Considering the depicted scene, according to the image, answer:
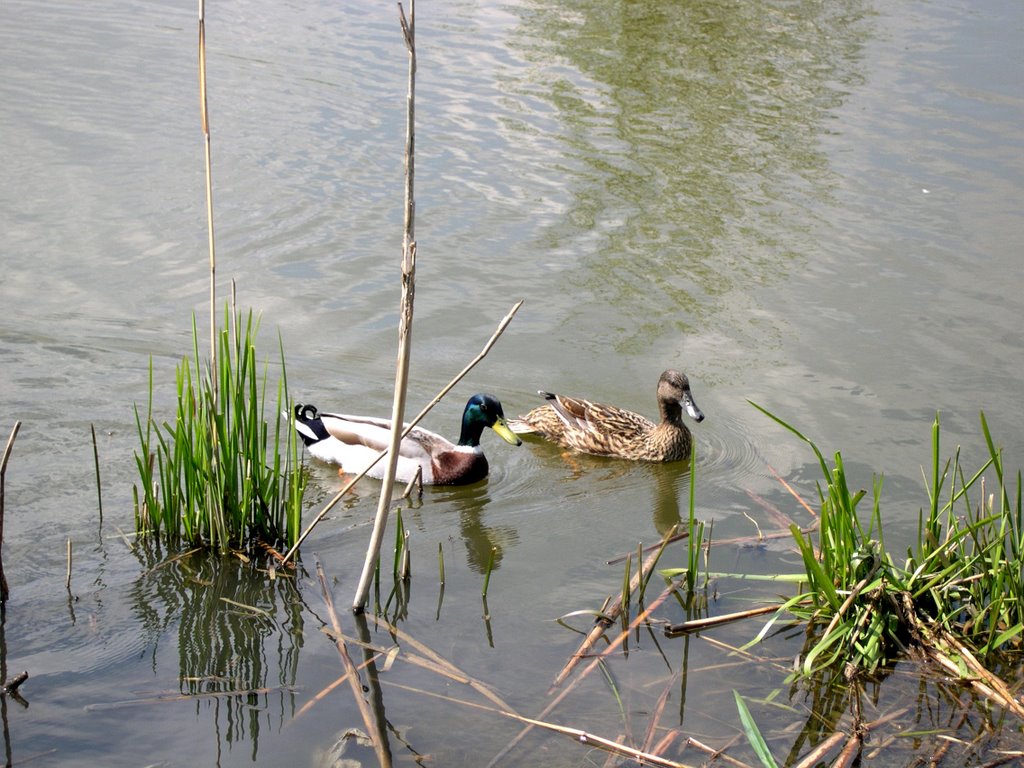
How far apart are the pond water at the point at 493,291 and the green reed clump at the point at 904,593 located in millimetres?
247

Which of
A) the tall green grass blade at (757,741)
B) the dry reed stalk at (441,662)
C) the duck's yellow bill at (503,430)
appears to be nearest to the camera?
the tall green grass blade at (757,741)

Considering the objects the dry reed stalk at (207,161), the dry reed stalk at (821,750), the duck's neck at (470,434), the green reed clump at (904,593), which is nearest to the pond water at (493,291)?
the dry reed stalk at (821,750)

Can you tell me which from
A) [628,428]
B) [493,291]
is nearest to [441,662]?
[628,428]

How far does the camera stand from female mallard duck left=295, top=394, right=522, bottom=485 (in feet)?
25.0

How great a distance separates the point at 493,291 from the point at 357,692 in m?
5.62

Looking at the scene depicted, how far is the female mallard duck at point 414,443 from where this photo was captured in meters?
7.61

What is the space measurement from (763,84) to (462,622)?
1126 centimetres

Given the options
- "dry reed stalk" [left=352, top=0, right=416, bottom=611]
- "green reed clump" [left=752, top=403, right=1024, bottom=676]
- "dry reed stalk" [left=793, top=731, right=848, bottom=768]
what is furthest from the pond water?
"dry reed stalk" [left=352, top=0, right=416, bottom=611]

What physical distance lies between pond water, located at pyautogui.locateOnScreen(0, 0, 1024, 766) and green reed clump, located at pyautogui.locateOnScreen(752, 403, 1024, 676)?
247 millimetres

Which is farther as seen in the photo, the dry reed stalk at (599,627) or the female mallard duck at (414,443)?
the female mallard duck at (414,443)

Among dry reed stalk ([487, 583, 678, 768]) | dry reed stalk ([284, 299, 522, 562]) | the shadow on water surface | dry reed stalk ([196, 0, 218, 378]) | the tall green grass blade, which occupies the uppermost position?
dry reed stalk ([196, 0, 218, 378])

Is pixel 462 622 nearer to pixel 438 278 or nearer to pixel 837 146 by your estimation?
pixel 438 278

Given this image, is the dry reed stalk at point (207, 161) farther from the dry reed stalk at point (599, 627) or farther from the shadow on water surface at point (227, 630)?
the dry reed stalk at point (599, 627)

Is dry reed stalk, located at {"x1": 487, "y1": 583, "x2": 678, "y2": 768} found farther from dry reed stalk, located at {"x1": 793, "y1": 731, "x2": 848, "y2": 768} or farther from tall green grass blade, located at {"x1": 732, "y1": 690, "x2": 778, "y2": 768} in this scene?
dry reed stalk, located at {"x1": 793, "y1": 731, "x2": 848, "y2": 768}
